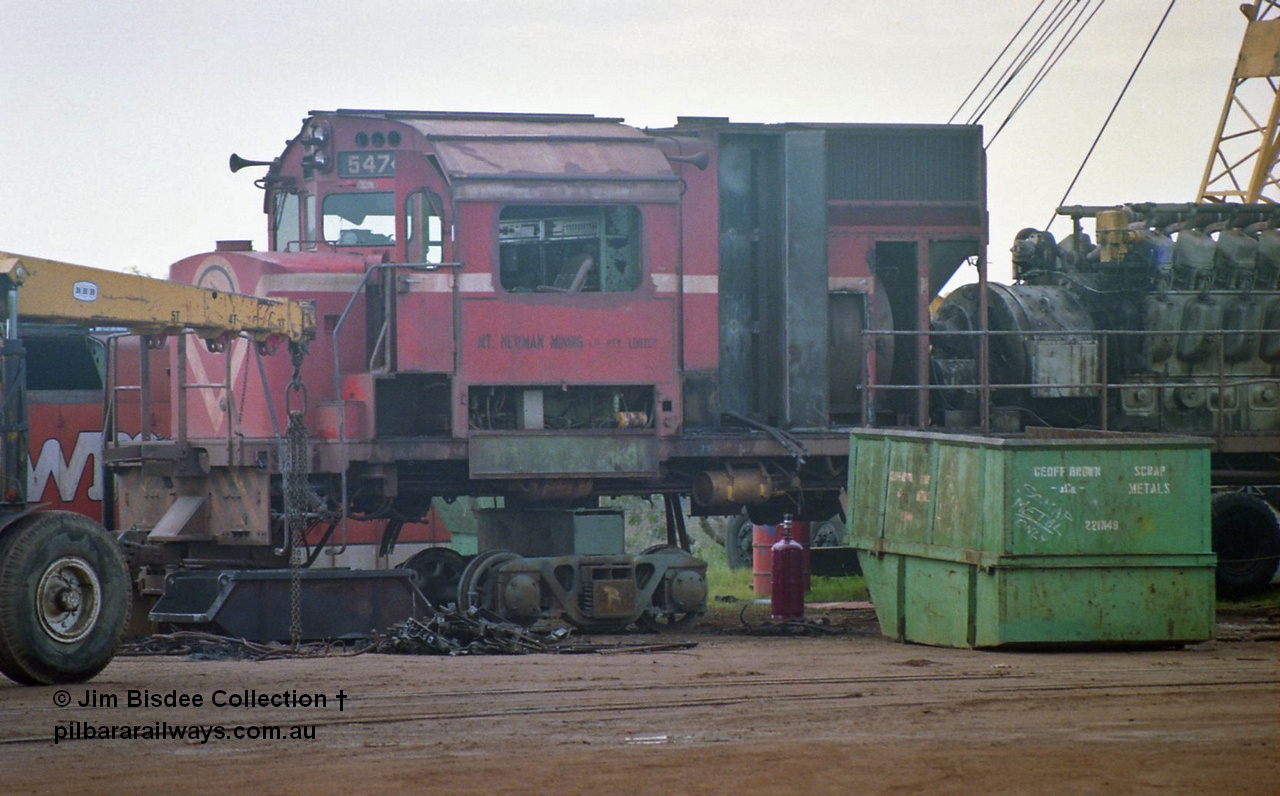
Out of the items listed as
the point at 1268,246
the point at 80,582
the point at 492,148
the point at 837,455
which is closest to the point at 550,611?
the point at 837,455

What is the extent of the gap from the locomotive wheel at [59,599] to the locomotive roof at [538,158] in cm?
486

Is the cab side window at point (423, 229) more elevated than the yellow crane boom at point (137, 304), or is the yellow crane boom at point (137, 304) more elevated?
the cab side window at point (423, 229)

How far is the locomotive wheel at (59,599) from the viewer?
9547 millimetres

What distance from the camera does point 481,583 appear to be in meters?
13.8

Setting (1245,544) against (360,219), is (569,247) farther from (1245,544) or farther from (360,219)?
(1245,544)

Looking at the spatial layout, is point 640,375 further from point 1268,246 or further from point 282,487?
point 1268,246

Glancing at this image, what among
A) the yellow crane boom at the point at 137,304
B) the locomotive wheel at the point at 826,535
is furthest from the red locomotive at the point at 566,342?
the locomotive wheel at the point at 826,535

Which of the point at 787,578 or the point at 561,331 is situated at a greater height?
the point at 561,331

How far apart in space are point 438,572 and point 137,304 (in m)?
4.71

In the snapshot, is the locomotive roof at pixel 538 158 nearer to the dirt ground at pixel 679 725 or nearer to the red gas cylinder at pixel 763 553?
the dirt ground at pixel 679 725

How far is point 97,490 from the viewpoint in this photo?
16797 millimetres

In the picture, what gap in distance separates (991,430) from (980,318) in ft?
3.54

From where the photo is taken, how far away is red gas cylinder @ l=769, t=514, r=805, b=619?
49.0 feet

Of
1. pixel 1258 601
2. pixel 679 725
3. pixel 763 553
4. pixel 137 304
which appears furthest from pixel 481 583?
pixel 1258 601
